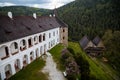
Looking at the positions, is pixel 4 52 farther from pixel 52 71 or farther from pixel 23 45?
pixel 52 71

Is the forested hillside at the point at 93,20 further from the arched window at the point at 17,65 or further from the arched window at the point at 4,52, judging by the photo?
the arched window at the point at 4,52

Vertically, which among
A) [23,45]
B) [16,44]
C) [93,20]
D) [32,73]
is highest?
[93,20]

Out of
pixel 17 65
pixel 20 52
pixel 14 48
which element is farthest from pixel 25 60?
pixel 14 48

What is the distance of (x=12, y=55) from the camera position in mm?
21031

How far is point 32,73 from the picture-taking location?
22.2 m

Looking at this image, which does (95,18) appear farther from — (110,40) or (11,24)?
(11,24)

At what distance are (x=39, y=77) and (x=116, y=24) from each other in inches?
3232

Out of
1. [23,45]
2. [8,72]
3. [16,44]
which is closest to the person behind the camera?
[8,72]

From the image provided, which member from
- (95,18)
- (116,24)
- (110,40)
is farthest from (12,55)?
(95,18)

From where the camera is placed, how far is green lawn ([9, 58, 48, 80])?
20594 mm

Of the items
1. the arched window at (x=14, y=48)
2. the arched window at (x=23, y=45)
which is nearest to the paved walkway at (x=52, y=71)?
the arched window at (x=23, y=45)

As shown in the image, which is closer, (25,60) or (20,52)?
(20,52)

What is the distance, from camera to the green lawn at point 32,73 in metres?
20.6

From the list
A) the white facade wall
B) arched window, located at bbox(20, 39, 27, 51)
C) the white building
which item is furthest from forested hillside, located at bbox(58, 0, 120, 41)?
arched window, located at bbox(20, 39, 27, 51)
